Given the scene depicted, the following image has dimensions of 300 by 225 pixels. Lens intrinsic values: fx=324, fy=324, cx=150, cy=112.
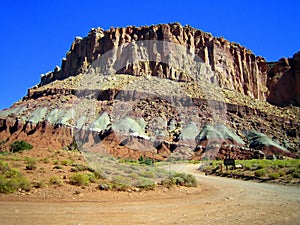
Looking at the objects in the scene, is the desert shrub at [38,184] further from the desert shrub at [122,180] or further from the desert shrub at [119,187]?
the desert shrub at [122,180]

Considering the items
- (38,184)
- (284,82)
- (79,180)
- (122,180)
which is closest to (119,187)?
(122,180)

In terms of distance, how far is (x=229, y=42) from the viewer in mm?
129750

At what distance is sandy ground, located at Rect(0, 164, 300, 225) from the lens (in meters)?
9.20

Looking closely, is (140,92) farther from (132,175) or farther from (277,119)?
(132,175)

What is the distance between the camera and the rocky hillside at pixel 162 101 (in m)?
70.3

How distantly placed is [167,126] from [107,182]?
6287cm

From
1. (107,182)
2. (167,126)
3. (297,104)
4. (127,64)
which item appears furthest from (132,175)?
(297,104)

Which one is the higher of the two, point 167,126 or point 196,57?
point 196,57

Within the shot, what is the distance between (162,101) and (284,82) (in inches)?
2752

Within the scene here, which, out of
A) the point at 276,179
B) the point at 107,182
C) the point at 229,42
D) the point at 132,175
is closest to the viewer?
the point at 107,182

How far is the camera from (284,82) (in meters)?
132

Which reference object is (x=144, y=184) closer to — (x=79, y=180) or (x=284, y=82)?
(x=79, y=180)

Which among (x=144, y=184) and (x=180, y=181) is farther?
(x=180, y=181)

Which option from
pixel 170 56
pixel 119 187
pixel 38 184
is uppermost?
pixel 170 56
